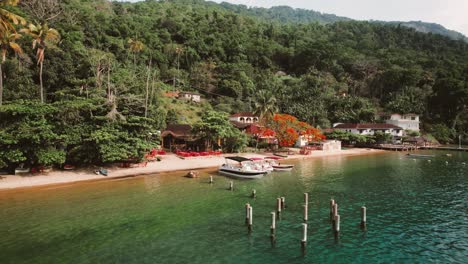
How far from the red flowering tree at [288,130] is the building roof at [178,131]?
59.3ft

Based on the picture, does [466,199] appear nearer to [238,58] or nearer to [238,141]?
[238,141]

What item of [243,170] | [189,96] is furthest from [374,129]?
[243,170]

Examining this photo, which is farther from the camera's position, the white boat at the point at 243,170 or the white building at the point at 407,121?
the white building at the point at 407,121

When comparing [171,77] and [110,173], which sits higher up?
[171,77]

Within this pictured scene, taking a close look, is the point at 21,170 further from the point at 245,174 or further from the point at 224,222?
the point at 224,222

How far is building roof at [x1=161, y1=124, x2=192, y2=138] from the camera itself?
62969 millimetres

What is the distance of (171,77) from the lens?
115 m

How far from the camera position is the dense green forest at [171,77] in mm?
42500

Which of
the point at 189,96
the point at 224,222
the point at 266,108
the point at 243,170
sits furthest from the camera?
the point at 189,96

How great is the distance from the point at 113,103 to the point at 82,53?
38.9m

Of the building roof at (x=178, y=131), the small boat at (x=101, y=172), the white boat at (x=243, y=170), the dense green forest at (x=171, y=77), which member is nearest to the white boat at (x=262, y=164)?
the white boat at (x=243, y=170)

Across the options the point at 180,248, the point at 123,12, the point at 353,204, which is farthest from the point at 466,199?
the point at 123,12

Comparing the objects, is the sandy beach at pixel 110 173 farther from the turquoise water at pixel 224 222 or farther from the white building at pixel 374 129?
the white building at pixel 374 129

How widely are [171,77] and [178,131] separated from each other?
182ft
